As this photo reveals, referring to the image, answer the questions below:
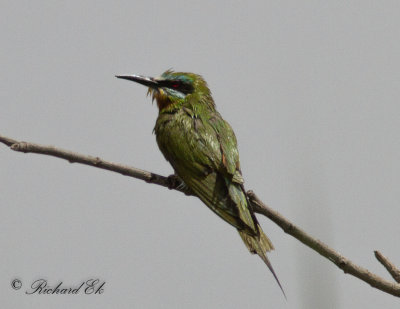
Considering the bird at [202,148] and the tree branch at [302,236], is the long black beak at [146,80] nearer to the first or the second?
the bird at [202,148]

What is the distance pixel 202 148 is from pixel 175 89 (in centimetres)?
67

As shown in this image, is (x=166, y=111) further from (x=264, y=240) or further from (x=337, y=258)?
(x=337, y=258)

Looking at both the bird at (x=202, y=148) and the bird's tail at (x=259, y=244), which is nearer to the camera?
the bird's tail at (x=259, y=244)

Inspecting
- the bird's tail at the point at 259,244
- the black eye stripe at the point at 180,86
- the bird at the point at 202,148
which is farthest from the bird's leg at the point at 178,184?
the black eye stripe at the point at 180,86

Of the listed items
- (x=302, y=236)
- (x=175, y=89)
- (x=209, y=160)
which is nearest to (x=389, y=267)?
(x=302, y=236)

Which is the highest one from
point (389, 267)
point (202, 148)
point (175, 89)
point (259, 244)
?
point (175, 89)

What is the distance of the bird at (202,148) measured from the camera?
2.81m

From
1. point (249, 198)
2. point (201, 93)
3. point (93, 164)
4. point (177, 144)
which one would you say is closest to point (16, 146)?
point (93, 164)

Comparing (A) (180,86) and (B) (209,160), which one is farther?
(A) (180,86)

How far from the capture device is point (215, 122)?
3.45 meters

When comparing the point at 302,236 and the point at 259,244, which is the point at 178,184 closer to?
the point at 259,244

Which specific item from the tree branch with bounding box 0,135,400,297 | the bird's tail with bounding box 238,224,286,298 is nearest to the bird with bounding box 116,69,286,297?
the bird's tail with bounding box 238,224,286,298

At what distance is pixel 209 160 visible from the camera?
10.4ft

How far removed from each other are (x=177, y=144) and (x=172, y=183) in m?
0.26
